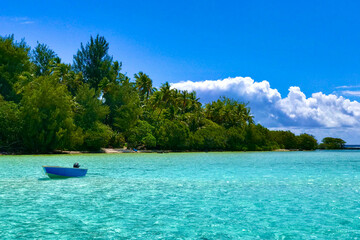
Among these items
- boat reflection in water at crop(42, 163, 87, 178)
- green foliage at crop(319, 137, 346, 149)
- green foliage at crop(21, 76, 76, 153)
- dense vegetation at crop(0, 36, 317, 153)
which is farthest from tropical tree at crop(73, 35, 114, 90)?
green foliage at crop(319, 137, 346, 149)

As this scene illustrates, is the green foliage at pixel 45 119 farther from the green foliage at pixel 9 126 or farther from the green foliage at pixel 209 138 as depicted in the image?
the green foliage at pixel 209 138

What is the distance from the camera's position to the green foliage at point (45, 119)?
5400 cm

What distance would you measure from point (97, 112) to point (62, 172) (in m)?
45.7

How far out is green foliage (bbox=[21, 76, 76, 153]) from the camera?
54.0 meters

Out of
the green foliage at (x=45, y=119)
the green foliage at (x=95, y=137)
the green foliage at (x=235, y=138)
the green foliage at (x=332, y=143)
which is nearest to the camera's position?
the green foliage at (x=45, y=119)

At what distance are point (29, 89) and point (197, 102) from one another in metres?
51.9

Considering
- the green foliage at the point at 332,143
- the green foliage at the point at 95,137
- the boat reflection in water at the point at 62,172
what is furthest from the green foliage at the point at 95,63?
the green foliage at the point at 332,143

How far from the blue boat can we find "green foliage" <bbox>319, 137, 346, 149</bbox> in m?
163

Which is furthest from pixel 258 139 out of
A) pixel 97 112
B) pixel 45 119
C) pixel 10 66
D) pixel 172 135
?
pixel 10 66

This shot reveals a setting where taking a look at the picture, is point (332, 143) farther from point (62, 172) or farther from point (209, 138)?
Result: point (62, 172)

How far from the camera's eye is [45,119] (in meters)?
55.0

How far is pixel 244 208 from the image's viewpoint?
1325 centimetres

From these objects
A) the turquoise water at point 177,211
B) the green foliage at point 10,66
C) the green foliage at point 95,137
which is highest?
the green foliage at point 10,66

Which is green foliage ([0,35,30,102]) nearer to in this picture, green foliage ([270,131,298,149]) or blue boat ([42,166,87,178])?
blue boat ([42,166,87,178])
